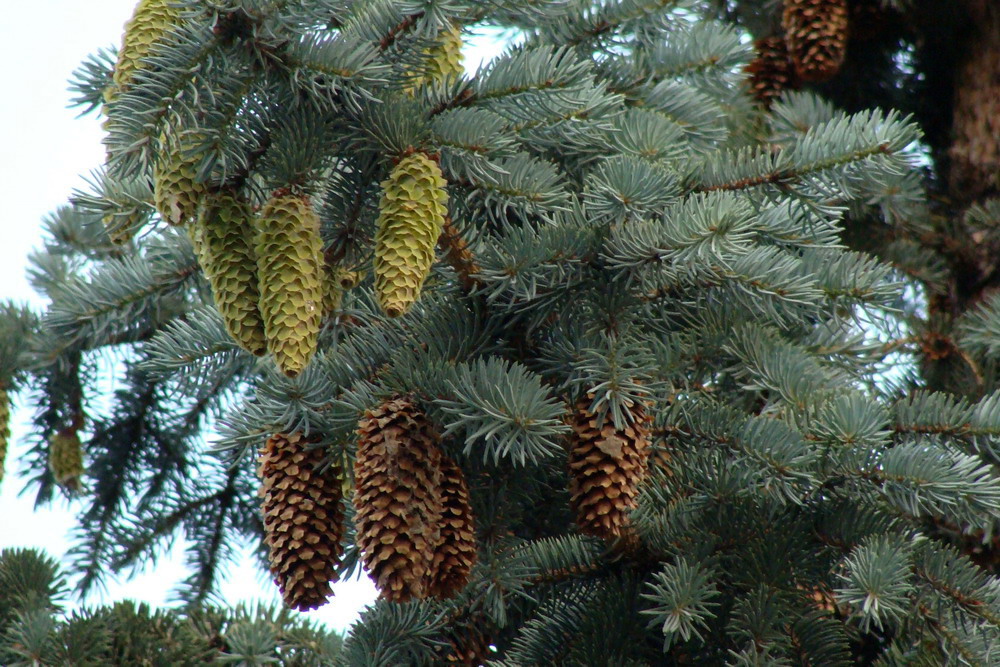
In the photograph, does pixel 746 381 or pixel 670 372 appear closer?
pixel 670 372

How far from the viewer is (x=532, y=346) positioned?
3.89 ft

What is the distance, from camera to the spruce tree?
997mm

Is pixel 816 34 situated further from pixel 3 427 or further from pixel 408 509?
pixel 3 427

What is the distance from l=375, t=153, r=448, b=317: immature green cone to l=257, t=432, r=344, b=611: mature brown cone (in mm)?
229

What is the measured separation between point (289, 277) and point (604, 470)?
0.36 m

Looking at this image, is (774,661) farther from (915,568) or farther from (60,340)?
(60,340)

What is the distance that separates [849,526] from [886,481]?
81 millimetres

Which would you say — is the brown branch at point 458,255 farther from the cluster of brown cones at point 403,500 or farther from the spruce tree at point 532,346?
the cluster of brown cones at point 403,500

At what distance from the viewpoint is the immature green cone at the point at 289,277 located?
985 millimetres

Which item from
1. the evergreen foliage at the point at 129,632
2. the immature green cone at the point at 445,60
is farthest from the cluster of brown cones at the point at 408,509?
the evergreen foliage at the point at 129,632

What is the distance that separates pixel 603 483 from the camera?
103cm

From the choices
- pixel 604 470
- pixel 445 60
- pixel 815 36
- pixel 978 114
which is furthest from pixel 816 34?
pixel 604 470

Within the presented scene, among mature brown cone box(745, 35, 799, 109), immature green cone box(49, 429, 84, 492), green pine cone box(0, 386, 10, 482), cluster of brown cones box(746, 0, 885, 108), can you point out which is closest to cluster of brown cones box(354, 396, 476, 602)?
green pine cone box(0, 386, 10, 482)

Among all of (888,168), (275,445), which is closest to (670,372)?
(888,168)
